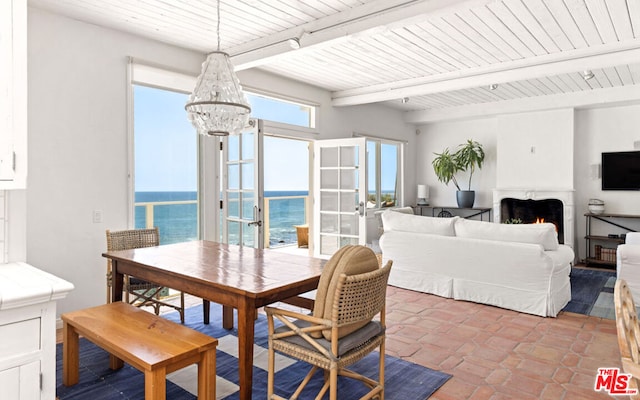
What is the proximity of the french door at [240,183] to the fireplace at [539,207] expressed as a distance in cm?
471

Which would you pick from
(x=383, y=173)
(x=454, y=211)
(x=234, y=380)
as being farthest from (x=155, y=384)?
(x=454, y=211)

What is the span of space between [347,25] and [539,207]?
538 cm

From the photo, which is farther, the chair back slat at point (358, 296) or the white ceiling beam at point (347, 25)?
the white ceiling beam at point (347, 25)

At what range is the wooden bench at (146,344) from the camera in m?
1.93

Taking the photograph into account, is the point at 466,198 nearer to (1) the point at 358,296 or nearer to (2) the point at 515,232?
(2) the point at 515,232

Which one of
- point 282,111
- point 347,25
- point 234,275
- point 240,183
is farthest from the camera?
point 282,111

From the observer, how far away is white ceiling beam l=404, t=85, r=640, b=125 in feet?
20.1

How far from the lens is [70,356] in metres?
2.56

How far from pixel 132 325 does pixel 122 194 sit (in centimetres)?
198

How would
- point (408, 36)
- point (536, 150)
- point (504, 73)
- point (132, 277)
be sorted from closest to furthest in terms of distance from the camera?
point (132, 277) < point (408, 36) < point (504, 73) < point (536, 150)

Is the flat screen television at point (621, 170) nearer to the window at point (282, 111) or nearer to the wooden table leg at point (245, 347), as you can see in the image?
the window at point (282, 111)

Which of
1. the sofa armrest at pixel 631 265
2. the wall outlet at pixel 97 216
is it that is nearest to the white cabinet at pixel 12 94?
the wall outlet at pixel 97 216

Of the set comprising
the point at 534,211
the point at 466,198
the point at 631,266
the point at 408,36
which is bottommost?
the point at 631,266

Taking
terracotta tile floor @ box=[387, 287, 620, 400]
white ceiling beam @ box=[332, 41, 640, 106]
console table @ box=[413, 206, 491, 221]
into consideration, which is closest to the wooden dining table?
terracotta tile floor @ box=[387, 287, 620, 400]
